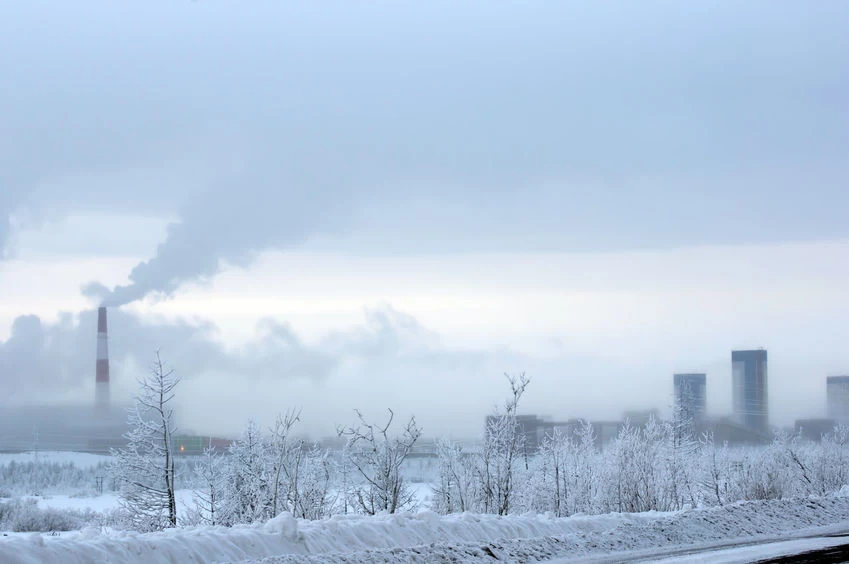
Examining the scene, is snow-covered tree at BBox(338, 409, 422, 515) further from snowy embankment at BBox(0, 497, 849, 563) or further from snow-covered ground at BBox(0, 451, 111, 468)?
snow-covered ground at BBox(0, 451, 111, 468)

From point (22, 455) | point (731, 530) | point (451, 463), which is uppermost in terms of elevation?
point (731, 530)

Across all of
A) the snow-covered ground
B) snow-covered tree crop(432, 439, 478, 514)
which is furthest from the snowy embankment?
the snow-covered ground

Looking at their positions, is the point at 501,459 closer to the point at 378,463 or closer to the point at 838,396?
the point at 378,463

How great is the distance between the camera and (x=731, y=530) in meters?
18.9

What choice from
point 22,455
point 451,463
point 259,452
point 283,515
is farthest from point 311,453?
point 22,455

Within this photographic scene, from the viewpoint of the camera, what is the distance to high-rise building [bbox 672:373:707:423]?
227ft

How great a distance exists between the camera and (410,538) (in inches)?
581

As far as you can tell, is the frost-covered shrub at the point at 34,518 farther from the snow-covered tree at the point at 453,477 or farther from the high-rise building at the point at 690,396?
the high-rise building at the point at 690,396

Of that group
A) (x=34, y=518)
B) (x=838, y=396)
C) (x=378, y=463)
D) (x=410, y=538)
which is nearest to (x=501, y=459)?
(x=378, y=463)

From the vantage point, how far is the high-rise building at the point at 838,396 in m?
94.9

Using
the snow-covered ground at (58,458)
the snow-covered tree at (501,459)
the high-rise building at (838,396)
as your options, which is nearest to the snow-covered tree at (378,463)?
the snow-covered tree at (501,459)

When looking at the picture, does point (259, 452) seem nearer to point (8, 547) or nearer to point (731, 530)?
point (731, 530)

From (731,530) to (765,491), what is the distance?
15.1 metres

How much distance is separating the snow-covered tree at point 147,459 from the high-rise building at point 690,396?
139ft
